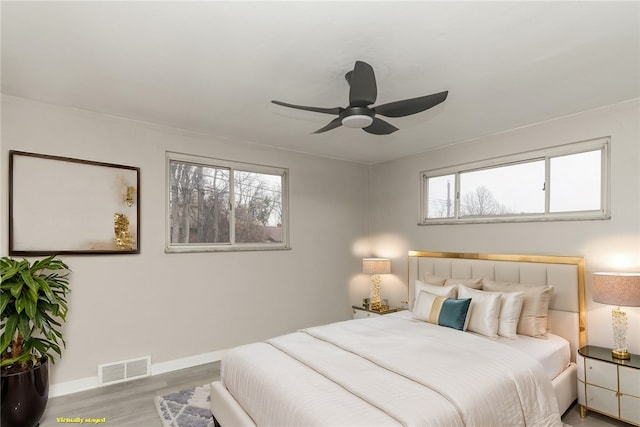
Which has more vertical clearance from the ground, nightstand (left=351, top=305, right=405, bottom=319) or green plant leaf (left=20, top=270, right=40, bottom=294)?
green plant leaf (left=20, top=270, right=40, bottom=294)

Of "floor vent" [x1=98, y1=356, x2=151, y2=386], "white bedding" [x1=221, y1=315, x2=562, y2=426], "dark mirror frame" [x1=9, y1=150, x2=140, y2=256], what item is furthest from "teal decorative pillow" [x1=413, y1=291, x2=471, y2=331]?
"dark mirror frame" [x1=9, y1=150, x2=140, y2=256]

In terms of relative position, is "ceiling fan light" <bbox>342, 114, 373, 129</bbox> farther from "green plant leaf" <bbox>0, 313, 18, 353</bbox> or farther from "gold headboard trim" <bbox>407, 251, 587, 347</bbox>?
"green plant leaf" <bbox>0, 313, 18, 353</bbox>

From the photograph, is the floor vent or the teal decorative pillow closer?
the teal decorative pillow

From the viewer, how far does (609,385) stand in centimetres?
274

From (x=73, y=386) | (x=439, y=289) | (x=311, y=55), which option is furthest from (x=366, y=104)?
(x=73, y=386)

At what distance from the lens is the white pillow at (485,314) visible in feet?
10.1

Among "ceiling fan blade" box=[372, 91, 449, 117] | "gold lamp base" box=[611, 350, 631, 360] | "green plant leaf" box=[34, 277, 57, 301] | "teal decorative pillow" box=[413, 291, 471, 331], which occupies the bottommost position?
"gold lamp base" box=[611, 350, 631, 360]

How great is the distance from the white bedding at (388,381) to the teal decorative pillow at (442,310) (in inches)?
10.6

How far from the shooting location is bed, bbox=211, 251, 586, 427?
186cm

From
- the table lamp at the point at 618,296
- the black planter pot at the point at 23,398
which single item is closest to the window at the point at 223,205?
the black planter pot at the point at 23,398

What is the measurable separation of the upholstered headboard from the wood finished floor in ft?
2.03

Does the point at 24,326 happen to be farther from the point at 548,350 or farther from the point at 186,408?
the point at 548,350

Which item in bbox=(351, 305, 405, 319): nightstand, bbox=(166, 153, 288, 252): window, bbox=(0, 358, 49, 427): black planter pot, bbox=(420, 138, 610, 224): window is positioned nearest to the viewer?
bbox=(0, 358, 49, 427): black planter pot

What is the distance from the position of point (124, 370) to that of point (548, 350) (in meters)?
3.80
